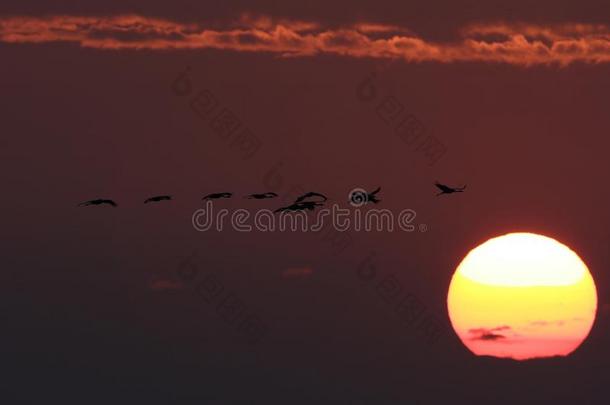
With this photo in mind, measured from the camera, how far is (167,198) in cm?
4809

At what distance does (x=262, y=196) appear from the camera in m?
49.6

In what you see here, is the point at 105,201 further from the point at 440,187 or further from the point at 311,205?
the point at 440,187

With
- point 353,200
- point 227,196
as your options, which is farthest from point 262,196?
point 353,200

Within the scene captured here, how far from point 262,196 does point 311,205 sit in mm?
4245

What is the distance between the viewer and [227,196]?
47.8m

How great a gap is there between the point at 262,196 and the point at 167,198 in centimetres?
648

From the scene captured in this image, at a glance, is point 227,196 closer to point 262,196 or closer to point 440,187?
point 262,196

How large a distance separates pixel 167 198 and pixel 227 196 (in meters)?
4.07

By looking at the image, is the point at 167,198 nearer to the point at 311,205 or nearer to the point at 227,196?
the point at 227,196

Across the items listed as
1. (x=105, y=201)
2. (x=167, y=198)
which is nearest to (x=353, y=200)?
(x=167, y=198)

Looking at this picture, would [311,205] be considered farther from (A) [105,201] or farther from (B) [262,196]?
(A) [105,201]

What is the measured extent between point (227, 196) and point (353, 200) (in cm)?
847

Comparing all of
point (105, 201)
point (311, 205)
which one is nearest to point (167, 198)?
point (105, 201)

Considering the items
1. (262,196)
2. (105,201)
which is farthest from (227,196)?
(105,201)
